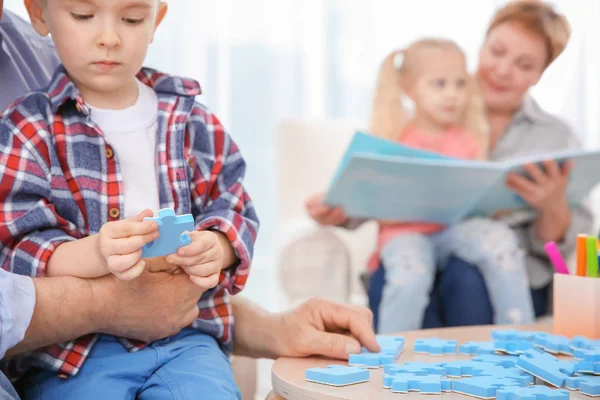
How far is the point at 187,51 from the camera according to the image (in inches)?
131

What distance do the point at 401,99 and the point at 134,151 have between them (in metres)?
1.28

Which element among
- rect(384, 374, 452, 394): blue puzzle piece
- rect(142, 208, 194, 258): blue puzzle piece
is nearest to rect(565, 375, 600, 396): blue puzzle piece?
rect(384, 374, 452, 394): blue puzzle piece

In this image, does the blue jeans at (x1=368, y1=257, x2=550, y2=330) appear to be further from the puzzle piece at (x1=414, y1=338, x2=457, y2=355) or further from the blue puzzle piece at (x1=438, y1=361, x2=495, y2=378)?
the blue puzzle piece at (x1=438, y1=361, x2=495, y2=378)

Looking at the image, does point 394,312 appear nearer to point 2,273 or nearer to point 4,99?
point 4,99

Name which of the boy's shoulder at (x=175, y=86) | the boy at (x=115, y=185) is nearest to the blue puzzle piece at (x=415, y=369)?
the boy at (x=115, y=185)

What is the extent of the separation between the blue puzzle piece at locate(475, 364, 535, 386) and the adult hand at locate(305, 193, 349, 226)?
1.13 metres

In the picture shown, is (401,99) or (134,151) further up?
(401,99)

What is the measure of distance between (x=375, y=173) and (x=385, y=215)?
0.77ft

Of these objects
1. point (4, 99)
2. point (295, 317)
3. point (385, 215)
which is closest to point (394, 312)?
point (385, 215)

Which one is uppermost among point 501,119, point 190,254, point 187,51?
point 187,51

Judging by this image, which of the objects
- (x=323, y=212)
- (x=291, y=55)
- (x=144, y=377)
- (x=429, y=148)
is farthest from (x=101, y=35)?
(x=291, y=55)

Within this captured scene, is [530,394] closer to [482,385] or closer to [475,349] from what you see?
[482,385]

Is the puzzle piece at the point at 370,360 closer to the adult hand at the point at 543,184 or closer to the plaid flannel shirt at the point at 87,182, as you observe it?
the plaid flannel shirt at the point at 87,182

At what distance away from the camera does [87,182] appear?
107cm
